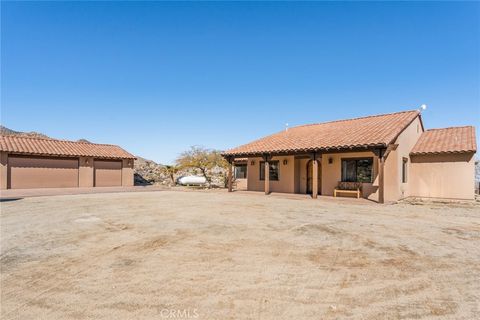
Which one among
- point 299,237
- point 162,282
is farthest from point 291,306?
point 299,237

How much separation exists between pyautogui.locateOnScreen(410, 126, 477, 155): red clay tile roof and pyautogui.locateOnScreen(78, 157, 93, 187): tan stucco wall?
77.1ft

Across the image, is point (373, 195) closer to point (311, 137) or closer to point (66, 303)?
point (311, 137)

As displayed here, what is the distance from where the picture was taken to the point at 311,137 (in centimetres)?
1677

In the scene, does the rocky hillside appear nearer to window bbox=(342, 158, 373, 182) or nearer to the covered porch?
the covered porch

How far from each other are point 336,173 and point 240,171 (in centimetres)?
936

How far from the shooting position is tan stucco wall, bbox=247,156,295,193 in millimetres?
16828

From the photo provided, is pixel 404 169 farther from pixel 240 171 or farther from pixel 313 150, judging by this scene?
pixel 240 171

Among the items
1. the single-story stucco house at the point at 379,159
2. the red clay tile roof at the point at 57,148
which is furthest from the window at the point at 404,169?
the red clay tile roof at the point at 57,148

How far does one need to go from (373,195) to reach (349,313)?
38.3 ft

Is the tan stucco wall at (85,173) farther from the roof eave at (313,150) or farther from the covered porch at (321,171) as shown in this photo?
the covered porch at (321,171)

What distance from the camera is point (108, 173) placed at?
2442 centimetres

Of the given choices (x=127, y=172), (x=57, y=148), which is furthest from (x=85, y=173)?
(x=127, y=172)

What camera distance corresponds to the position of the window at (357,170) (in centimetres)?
1371

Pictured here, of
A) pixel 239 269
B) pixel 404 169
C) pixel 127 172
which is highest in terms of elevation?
pixel 404 169
